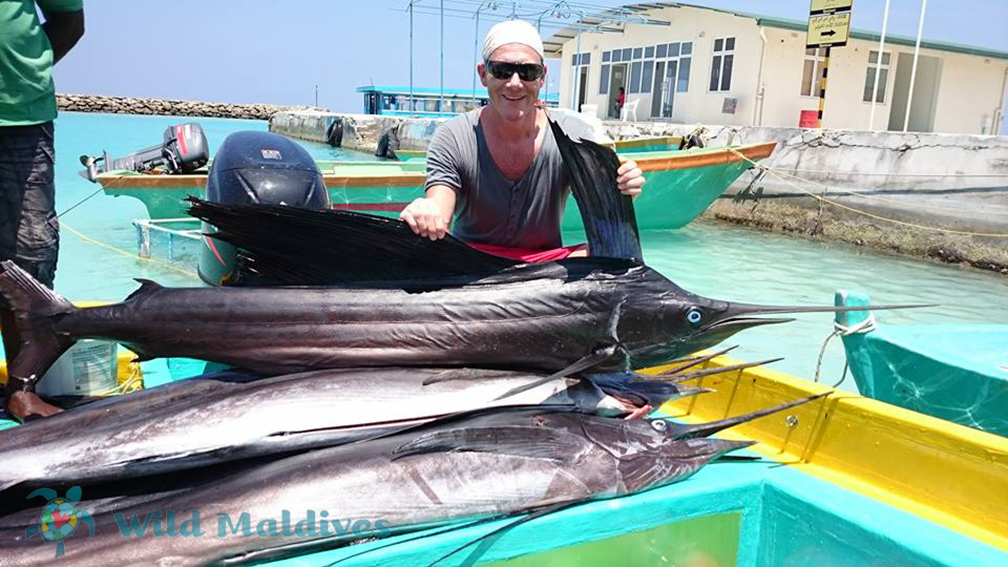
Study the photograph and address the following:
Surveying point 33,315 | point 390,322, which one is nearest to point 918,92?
point 390,322

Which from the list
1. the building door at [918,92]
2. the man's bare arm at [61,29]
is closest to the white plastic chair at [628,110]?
the building door at [918,92]

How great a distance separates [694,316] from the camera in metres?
2.06

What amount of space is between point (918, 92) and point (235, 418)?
2640 cm

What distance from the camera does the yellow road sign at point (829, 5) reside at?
13.8 metres

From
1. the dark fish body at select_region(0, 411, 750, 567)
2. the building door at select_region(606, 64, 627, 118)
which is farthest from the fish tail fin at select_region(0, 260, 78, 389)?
the building door at select_region(606, 64, 627, 118)

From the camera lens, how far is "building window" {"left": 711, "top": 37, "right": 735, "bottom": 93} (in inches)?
819

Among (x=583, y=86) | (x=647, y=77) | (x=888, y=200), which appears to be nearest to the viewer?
(x=888, y=200)

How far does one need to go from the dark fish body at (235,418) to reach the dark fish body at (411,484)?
0.07 m

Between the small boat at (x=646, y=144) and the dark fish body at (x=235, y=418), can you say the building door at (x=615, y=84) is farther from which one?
the dark fish body at (x=235, y=418)

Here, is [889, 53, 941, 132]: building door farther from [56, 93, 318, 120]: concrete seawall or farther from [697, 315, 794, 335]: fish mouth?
[56, 93, 318, 120]: concrete seawall

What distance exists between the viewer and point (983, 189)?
441 inches

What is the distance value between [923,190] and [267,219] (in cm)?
1282

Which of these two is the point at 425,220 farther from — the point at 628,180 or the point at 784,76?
the point at 784,76

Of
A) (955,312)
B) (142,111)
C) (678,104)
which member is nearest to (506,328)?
(955,312)
